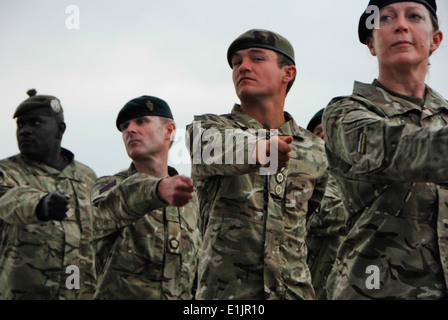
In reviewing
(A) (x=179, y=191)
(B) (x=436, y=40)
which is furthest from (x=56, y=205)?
(B) (x=436, y=40)

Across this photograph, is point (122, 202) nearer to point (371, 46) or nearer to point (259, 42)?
point (259, 42)

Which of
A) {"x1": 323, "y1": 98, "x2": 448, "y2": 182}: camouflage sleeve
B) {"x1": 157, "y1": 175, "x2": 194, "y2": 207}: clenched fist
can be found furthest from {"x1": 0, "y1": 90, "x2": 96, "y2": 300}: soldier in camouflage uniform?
{"x1": 323, "y1": 98, "x2": 448, "y2": 182}: camouflage sleeve

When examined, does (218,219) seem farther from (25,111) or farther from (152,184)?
(25,111)

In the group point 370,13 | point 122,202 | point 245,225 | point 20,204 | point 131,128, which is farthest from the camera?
point 131,128

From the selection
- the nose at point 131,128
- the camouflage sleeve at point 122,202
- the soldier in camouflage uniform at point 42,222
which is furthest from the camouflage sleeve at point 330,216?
the soldier in camouflage uniform at point 42,222

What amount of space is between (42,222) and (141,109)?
1530 millimetres

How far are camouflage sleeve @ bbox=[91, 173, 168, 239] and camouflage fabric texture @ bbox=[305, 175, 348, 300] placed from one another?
1.57 meters

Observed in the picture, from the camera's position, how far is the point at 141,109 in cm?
747

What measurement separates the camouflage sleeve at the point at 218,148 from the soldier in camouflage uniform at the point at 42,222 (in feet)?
7.93

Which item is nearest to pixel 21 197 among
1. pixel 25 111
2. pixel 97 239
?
pixel 97 239

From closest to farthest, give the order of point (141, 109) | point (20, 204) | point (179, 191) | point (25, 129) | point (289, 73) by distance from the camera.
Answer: point (179, 191) < point (289, 73) < point (20, 204) < point (141, 109) < point (25, 129)

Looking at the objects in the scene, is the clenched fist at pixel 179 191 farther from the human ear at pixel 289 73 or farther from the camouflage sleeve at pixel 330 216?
the camouflage sleeve at pixel 330 216

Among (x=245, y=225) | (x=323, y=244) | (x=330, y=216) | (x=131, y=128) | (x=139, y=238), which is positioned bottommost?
(x=323, y=244)

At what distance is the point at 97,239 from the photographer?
6.86m
